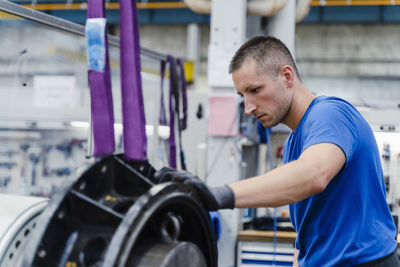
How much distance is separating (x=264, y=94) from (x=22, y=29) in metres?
7.94

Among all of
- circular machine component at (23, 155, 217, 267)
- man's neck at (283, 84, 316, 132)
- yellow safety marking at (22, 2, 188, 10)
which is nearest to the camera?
circular machine component at (23, 155, 217, 267)

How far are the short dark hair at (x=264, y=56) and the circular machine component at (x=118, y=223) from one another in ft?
1.34

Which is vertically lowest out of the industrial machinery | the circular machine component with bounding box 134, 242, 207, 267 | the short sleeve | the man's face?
the circular machine component with bounding box 134, 242, 207, 267

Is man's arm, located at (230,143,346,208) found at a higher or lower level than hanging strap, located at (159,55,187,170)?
lower

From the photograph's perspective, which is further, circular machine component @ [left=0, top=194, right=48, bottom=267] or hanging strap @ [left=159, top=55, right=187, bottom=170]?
hanging strap @ [left=159, top=55, right=187, bottom=170]

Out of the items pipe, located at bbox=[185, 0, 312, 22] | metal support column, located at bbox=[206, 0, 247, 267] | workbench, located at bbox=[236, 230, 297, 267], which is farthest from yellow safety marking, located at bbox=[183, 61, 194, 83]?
workbench, located at bbox=[236, 230, 297, 267]

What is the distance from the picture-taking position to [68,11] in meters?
7.38

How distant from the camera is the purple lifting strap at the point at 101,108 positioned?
798 millimetres

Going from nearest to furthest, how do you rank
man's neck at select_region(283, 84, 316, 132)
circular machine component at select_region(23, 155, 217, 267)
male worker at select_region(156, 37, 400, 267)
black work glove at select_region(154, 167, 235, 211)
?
circular machine component at select_region(23, 155, 217, 267) < black work glove at select_region(154, 167, 235, 211) < male worker at select_region(156, 37, 400, 267) < man's neck at select_region(283, 84, 316, 132)

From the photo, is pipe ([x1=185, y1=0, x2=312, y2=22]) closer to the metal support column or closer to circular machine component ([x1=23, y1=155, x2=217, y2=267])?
the metal support column

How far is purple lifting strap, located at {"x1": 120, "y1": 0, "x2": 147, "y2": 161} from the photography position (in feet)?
2.74

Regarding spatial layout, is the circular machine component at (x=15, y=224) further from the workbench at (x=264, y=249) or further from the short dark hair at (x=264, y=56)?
the workbench at (x=264, y=249)

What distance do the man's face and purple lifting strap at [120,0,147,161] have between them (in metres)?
0.27

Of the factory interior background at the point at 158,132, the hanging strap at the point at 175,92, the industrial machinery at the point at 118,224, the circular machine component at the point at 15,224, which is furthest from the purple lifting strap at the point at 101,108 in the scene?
the hanging strap at the point at 175,92
